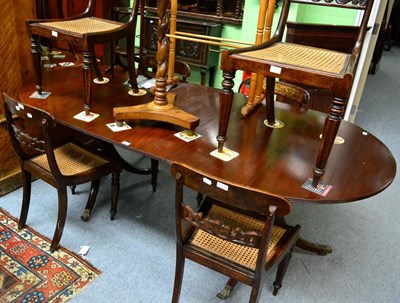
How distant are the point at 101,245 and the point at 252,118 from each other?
1.09 m

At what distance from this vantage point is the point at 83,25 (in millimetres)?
1973

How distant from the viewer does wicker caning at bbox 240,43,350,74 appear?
1348 millimetres

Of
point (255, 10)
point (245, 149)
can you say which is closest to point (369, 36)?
point (255, 10)

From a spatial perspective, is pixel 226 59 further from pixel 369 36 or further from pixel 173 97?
pixel 369 36

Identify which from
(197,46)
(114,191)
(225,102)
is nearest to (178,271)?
(225,102)

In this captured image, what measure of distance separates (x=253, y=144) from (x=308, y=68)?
0.48 m

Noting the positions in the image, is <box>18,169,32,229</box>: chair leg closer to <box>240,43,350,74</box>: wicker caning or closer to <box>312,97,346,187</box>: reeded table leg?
<box>240,43,350,74</box>: wicker caning

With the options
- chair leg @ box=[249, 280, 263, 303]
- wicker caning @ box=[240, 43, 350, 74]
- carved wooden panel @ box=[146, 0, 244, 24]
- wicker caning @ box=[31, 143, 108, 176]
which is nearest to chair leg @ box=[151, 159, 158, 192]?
wicker caning @ box=[31, 143, 108, 176]

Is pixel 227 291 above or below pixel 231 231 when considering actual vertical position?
below

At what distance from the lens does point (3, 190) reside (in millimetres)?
2412

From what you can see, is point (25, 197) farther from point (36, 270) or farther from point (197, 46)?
point (197, 46)

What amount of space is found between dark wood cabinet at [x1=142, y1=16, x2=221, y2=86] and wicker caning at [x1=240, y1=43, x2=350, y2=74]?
1.96 meters

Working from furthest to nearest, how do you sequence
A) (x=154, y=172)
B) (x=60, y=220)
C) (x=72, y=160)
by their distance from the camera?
(x=154, y=172)
(x=72, y=160)
(x=60, y=220)

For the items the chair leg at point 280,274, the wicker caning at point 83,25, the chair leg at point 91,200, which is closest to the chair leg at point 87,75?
the wicker caning at point 83,25
